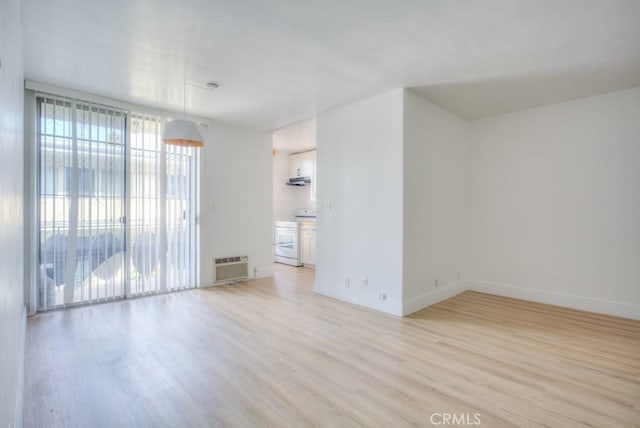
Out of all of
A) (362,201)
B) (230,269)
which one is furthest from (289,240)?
(362,201)

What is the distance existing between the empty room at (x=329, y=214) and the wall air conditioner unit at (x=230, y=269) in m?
0.03

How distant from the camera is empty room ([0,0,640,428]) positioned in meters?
2.18

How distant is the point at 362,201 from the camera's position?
4188mm

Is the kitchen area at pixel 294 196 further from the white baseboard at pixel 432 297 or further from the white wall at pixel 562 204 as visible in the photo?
the white wall at pixel 562 204

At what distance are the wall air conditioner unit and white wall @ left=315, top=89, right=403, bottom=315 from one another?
151cm

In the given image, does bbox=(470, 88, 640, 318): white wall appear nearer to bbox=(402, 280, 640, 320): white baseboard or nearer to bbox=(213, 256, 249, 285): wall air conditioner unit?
bbox=(402, 280, 640, 320): white baseboard

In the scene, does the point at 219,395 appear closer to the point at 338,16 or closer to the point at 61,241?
the point at 338,16

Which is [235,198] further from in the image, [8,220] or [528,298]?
[528,298]

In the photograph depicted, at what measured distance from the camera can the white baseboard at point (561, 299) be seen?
378cm

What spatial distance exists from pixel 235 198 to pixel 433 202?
10.6 feet

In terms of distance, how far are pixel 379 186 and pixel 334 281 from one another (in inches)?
59.6

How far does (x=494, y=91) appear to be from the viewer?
382 cm

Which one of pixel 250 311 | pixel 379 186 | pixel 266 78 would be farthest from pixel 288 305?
pixel 266 78

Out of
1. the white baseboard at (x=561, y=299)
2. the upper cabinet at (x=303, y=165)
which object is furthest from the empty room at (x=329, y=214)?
the upper cabinet at (x=303, y=165)
